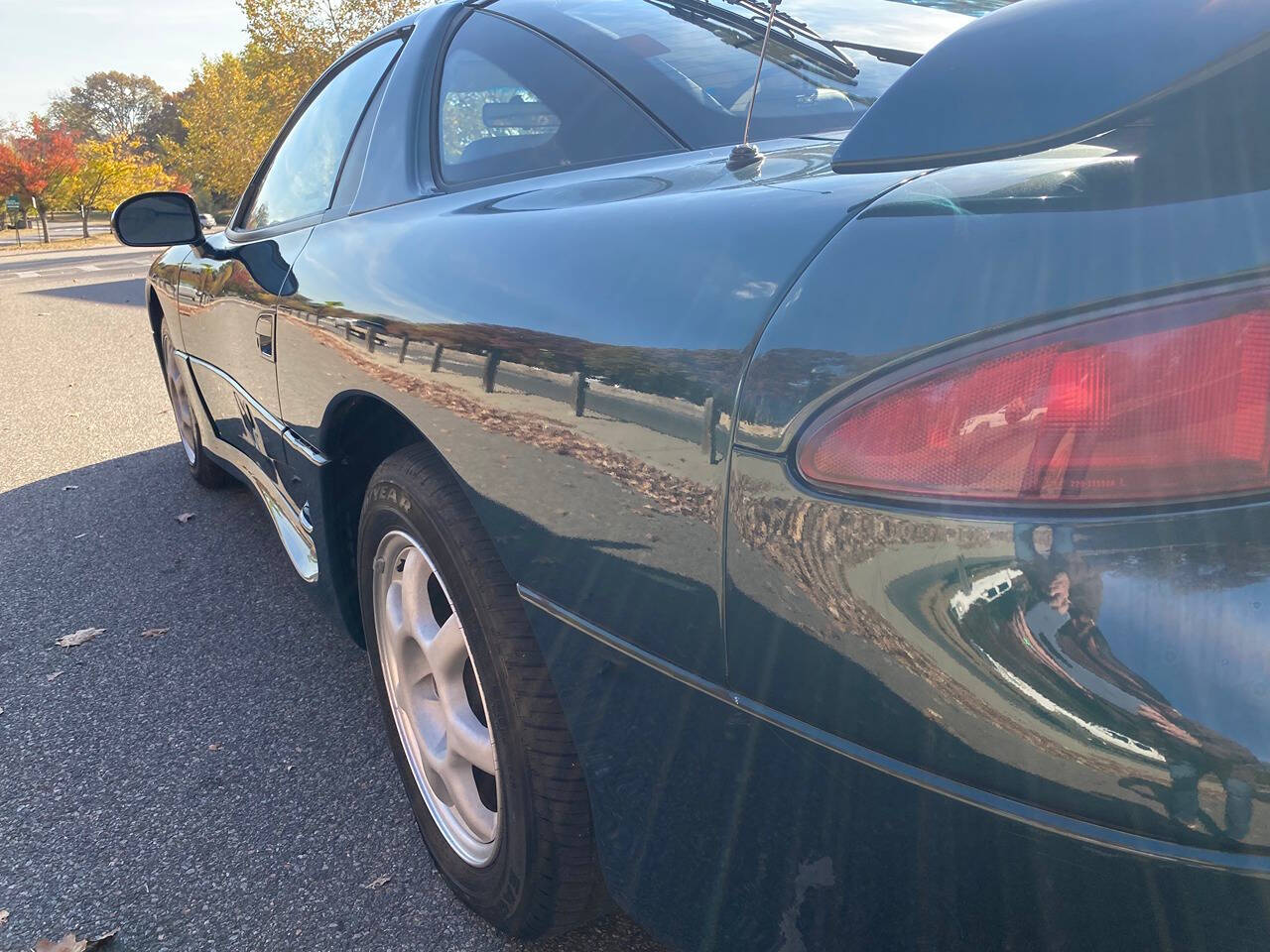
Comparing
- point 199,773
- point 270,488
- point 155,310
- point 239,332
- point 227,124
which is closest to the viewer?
point 199,773

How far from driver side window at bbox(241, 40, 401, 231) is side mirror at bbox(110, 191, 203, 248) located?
0.19m

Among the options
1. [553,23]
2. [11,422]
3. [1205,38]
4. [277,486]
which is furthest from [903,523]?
[11,422]

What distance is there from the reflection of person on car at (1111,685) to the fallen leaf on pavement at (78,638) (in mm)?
3145

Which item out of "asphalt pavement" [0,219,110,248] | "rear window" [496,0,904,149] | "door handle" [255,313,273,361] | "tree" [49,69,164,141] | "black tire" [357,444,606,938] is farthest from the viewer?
"tree" [49,69,164,141]

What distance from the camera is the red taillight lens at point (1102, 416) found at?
2.87ft

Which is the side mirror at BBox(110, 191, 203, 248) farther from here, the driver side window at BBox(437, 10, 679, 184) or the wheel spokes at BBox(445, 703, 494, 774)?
the wheel spokes at BBox(445, 703, 494, 774)

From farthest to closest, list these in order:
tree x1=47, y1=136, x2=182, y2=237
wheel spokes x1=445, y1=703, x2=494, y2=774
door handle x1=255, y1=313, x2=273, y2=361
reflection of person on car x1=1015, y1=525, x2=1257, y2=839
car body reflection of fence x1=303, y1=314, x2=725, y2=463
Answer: tree x1=47, y1=136, x2=182, y2=237, door handle x1=255, y1=313, x2=273, y2=361, wheel spokes x1=445, y1=703, x2=494, y2=774, car body reflection of fence x1=303, y1=314, x2=725, y2=463, reflection of person on car x1=1015, y1=525, x2=1257, y2=839

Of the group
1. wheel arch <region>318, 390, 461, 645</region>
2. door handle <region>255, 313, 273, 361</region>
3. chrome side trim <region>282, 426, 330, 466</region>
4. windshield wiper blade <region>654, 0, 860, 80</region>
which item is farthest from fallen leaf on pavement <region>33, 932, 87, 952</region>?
windshield wiper blade <region>654, 0, 860, 80</region>

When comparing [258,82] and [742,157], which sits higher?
[258,82]

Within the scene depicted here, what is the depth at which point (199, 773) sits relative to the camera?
246cm

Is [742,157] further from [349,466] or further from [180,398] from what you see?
[180,398]

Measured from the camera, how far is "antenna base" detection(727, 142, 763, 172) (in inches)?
61.4

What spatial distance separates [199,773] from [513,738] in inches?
51.4

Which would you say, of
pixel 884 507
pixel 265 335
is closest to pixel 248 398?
pixel 265 335
